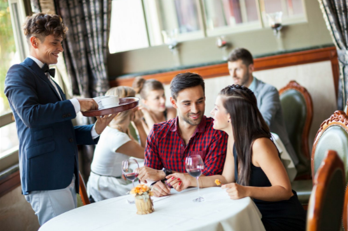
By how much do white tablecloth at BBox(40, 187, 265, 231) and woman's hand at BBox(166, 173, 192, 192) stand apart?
44 millimetres

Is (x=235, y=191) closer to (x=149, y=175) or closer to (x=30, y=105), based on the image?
(x=149, y=175)

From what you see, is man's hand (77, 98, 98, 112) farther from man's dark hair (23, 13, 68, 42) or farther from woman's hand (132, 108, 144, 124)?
woman's hand (132, 108, 144, 124)

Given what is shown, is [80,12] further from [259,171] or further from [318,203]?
[318,203]

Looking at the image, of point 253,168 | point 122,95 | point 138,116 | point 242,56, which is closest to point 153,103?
point 138,116

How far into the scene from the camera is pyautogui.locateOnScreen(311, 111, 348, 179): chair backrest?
1.88 m

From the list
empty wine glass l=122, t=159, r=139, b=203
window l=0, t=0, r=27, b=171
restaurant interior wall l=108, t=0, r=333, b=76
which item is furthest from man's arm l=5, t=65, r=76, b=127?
restaurant interior wall l=108, t=0, r=333, b=76

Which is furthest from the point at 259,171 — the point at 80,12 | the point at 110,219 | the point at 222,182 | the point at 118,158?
the point at 80,12

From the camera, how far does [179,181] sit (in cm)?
210

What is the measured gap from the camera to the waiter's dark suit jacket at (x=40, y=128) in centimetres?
209

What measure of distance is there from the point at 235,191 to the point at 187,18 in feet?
10.8

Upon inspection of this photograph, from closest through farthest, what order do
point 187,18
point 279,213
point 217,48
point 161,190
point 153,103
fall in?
point 279,213
point 161,190
point 153,103
point 217,48
point 187,18

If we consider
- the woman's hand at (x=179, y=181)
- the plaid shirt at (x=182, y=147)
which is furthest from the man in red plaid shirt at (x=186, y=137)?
the woman's hand at (x=179, y=181)

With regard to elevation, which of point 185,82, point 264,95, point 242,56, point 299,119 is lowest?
point 299,119

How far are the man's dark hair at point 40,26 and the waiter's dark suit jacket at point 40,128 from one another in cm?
15
